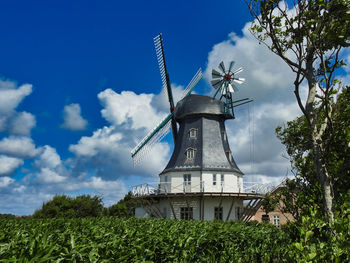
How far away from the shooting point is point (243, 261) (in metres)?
8.93

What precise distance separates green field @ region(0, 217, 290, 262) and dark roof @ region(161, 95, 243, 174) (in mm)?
19124

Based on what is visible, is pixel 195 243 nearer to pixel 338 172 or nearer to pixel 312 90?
pixel 338 172

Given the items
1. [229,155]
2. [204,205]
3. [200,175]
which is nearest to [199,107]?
[229,155]

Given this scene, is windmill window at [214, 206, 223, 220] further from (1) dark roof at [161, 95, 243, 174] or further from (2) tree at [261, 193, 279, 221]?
(2) tree at [261, 193, 279, 221]

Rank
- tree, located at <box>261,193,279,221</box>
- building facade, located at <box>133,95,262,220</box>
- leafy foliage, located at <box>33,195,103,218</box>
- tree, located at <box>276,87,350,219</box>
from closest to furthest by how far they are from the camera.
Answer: tree, located at <box>276,87,350,219</box> → tree, located at <box>261,193,279,221</box> → building facade, located at <box>133,95,262,220</box> → leafy foliage, located at <box>33,195,103,218</box>

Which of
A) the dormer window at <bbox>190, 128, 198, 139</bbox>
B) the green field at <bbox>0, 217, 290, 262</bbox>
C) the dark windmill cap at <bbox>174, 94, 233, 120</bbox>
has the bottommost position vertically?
the green field at <bbox>0, 217, 290, 262</bbox>

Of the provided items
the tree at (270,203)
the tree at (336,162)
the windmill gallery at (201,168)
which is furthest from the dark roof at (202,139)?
the tree at (336,162)

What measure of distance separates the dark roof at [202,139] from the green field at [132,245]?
753 inches

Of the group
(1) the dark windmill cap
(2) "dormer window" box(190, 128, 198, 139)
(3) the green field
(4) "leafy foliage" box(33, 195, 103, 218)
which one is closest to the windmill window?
(2) "dormer window" box(190, 128, 198, 139)

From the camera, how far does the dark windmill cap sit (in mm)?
32281

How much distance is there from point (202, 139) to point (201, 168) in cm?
322

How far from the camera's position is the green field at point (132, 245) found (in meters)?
3.42

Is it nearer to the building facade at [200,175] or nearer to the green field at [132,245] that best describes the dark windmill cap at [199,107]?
the building facade at [200,175]

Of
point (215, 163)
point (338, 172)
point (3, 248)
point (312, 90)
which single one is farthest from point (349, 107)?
point (215, 163)
